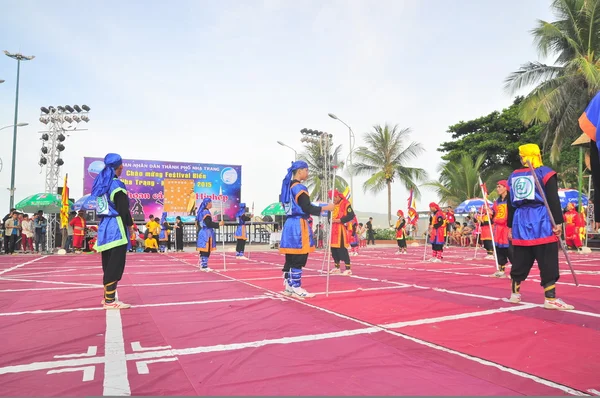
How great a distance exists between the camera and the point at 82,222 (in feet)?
60.0

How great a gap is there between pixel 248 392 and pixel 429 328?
2.16 metres

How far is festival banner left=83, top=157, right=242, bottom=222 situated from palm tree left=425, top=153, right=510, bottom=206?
14.3 meters

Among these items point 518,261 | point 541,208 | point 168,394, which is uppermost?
point 541,208

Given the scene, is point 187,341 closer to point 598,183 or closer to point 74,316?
point 74,316


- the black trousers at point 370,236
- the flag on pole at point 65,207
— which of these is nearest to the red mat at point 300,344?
the flag on pole at point 65,207

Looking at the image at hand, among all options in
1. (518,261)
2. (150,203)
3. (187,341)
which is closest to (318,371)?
(187,341)

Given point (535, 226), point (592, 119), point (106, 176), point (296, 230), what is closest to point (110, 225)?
point (106, 176)

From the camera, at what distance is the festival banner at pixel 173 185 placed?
1061 inches

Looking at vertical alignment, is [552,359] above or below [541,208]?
below

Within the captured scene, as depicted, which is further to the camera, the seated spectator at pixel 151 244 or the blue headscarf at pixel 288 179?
the seated spectator at pixel 151 244

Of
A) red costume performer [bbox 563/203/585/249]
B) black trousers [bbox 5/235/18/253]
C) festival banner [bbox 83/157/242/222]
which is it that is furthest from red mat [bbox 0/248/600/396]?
festival banner [bbox 83/157/242/222]

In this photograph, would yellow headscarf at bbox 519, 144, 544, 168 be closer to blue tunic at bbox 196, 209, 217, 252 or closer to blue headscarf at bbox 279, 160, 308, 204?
blue headscarf at bbox 279, 160, 308, 204

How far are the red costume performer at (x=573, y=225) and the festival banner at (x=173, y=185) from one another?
18953 mm

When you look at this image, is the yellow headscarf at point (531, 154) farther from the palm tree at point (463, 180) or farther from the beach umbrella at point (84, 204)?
the palm tree at point (463, 180)
